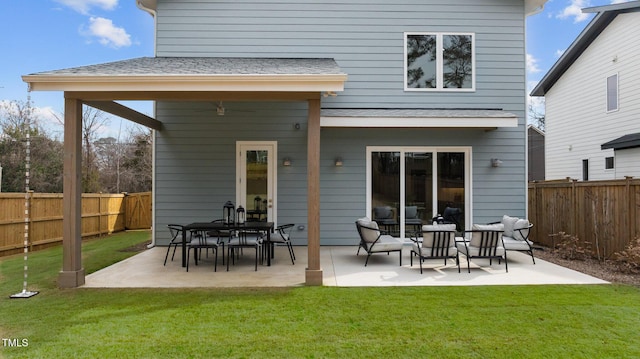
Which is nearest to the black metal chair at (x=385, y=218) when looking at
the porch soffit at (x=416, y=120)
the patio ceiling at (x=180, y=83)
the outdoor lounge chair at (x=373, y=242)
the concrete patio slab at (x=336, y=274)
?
the concrete patio slab at (x=336, y=274)

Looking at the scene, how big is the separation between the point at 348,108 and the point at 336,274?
4.12 metres

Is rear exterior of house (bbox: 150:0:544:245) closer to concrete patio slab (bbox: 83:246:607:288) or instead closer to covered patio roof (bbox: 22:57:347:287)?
concrete patio slab (bbox: 83:246:607:288)

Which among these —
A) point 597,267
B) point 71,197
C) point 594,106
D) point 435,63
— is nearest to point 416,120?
point 435,63

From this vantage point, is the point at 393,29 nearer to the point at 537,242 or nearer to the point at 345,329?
the point at 537,242

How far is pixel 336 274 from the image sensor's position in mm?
6293

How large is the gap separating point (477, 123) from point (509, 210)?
2.41 metres

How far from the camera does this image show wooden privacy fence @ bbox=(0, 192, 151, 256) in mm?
8477

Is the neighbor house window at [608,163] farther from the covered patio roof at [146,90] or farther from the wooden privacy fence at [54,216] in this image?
the wooden privacy fence at [54,216]

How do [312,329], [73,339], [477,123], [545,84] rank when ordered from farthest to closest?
Result: [545,84] → [477,123] → [312,329] → [73,339]

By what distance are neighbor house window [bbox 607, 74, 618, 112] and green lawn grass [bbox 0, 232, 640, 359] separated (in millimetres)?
9139

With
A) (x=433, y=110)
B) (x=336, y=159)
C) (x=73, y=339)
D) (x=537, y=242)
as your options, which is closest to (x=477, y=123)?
(x=433, y=110)

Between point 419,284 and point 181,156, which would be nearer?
point 419,284

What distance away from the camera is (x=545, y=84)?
16266mm

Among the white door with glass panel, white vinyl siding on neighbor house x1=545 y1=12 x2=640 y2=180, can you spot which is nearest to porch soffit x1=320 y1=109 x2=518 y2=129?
the white door with glass panel
